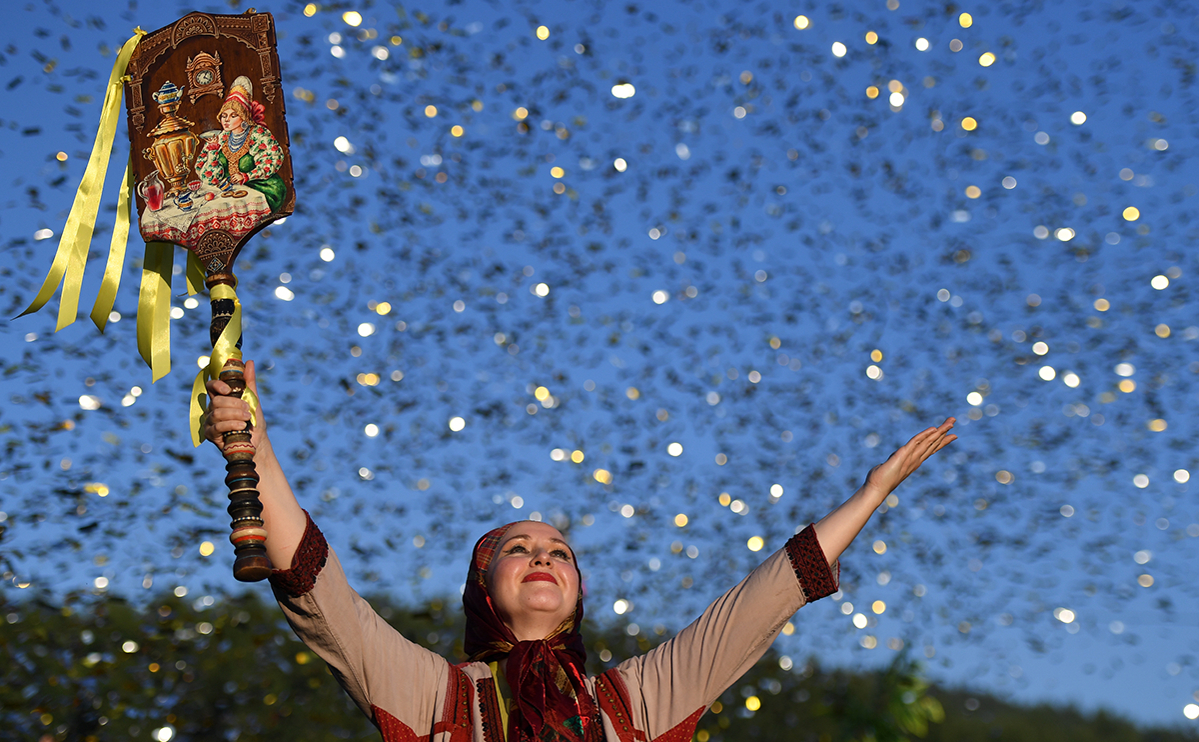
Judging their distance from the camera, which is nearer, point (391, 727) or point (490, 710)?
point (391, 727)

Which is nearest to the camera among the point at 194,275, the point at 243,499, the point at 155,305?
the point at 243,499

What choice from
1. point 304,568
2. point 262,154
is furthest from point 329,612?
point 262,154

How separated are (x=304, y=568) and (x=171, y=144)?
139 cm

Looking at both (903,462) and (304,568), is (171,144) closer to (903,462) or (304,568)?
(304,568)

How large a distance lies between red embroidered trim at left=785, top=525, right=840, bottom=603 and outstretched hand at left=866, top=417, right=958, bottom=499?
0.74 feet

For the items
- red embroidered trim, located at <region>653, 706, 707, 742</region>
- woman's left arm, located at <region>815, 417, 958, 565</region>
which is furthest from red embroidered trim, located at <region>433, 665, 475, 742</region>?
woman's left arm, located at <region>815, 417, 958, 565</region>

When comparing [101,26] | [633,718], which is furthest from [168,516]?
[633,718]

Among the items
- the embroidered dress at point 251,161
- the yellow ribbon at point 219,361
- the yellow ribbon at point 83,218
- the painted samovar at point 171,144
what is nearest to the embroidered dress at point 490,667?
the yellow ribbon at point 219,361

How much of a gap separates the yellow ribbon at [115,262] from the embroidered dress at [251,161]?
0.42 meters

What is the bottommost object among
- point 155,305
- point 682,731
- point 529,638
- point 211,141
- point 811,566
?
point 682,731

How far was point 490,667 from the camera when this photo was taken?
123 inches

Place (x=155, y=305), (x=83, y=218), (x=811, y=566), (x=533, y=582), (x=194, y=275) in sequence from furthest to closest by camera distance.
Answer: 1. (x=83, y=218)
2. (x=155, y=305)
3. (x=194, y=275)
4. (x=533, y=582)
5. (x=811, y=566)

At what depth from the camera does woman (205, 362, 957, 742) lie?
274cm

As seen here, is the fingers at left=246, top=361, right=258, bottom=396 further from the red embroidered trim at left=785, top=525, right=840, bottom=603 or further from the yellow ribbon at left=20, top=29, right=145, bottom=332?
Result: the red embroidered trim at left=785, top=525, right=840, bottom=603
